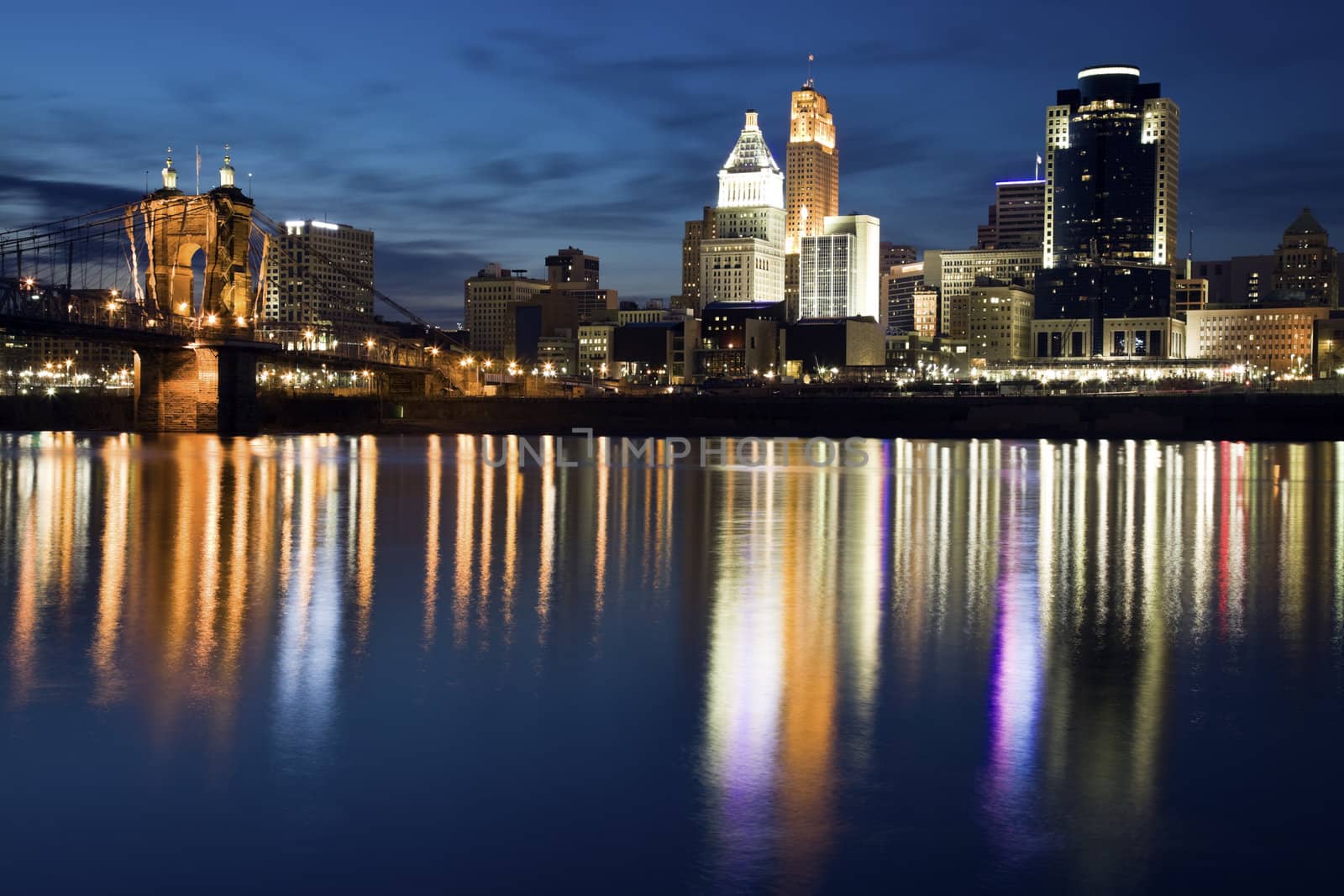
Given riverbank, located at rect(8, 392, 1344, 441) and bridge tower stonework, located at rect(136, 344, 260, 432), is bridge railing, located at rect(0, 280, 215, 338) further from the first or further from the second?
riverbank, located at rect(8, 392, 1344, 441)

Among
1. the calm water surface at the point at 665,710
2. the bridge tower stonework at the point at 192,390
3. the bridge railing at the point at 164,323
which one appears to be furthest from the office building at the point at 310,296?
the calm water surface at the point at 665,710

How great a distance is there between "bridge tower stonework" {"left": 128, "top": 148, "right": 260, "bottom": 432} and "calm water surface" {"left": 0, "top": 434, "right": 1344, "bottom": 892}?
57.3 m

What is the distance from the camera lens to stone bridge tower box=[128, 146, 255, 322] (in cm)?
8269

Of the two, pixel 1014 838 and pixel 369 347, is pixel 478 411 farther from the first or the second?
pixel 1014 838

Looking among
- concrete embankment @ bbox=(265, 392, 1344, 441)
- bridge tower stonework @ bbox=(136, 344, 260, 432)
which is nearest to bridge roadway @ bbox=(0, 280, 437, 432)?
bridge tower stonework @ bbox=(136, 344, 260, 432)

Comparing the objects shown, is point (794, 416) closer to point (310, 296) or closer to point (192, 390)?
point (192, 390)

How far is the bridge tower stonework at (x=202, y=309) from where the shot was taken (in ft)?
255

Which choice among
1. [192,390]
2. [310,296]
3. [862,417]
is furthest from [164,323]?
[310,296]

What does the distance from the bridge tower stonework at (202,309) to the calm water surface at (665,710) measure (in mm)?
57253

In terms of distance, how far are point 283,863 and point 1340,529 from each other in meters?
23.0

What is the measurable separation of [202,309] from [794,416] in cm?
3845

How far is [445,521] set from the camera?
974 inches

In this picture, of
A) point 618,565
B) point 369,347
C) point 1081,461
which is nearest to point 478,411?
point 369,347

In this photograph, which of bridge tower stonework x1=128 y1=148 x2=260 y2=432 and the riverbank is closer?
bridge tower stonework x1=128 y1=148 x2=260 y2=432
